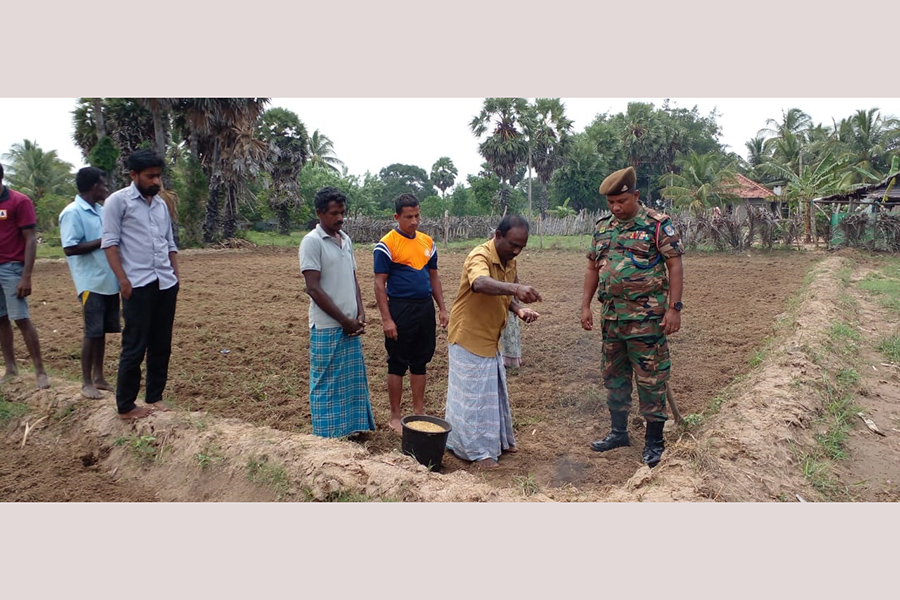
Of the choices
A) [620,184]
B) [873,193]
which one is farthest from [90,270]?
[873,193]

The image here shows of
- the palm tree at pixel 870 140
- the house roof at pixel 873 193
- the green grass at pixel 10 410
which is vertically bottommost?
the green grass at pixel 10 410

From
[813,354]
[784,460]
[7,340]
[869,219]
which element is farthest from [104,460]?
[869,219]

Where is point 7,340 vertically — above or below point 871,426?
above

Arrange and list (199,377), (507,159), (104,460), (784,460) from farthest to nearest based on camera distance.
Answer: (507,159), (199,377), (104,460), (784,460)

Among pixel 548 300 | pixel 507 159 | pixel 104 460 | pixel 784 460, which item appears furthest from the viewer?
pixel 507 159

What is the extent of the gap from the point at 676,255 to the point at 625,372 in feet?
2.75

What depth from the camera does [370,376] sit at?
561 cm

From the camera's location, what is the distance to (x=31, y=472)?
341 cm

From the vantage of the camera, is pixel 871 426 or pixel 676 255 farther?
pixel 871 426

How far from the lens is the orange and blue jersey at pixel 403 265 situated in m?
3.87

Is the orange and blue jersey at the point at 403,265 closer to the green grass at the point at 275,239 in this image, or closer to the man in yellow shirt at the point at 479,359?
the man in yellow shirt at the point at 479,359

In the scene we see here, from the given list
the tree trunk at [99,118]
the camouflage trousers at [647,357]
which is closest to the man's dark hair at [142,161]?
the camouflage trousers at [647,357]

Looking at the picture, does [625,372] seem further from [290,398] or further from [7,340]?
[7,340]

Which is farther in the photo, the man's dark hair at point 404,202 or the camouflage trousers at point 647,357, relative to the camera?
the man's dark hair at point 404,202
